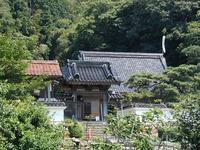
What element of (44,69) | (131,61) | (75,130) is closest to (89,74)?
(44,69)

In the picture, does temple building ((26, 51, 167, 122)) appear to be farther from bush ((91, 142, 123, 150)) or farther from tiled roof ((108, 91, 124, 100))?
bush ((91, 142, 123, 150))

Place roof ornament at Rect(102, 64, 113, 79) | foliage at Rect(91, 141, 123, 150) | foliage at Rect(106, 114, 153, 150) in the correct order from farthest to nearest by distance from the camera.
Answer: roof ornament at Rect(102, 64, 113, 79) → foliage at Rect(106, 114, 153, 150) → foliage at Rect(91, 141, 123, 150)

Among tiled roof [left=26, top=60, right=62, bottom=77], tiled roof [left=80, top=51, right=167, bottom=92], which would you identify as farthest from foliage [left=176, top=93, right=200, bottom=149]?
tiled roof [left=80, top=51, right=167, bottom=92]

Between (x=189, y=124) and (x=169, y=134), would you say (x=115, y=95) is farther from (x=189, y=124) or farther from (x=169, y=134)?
(x=189, y=124)

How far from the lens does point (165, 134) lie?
1114cm

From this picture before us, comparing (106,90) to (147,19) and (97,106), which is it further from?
(147,19)

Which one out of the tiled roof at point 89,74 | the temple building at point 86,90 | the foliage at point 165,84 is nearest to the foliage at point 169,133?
the foliage at point 165,84

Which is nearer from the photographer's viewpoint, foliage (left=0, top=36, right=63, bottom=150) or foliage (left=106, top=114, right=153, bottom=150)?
foliage (left=106, top=114, right=153, bottom=150)

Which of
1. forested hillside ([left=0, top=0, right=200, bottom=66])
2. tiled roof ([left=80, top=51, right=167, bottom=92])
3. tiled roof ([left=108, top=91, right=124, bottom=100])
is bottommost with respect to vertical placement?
tiled roof ([left=108, top=91, right=124, bottom=100])

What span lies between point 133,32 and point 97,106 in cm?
1776

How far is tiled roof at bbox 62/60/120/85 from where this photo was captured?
26953 millimetres

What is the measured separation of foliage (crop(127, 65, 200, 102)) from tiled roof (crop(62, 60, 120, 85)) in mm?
1298

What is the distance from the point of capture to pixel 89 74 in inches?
1109

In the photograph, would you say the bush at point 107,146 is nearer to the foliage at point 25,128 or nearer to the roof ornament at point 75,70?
the foliage at point 25,128
